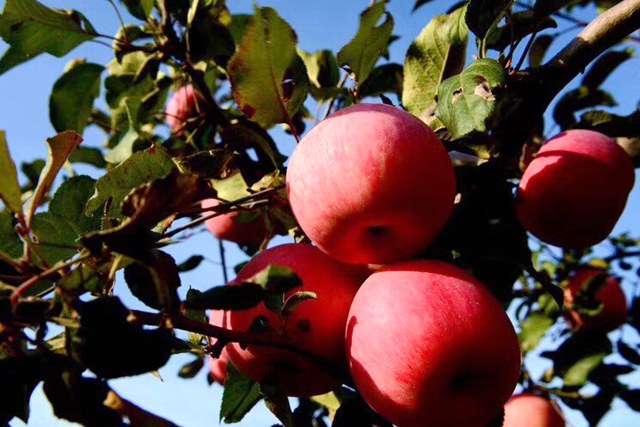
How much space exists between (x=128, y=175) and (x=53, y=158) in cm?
12

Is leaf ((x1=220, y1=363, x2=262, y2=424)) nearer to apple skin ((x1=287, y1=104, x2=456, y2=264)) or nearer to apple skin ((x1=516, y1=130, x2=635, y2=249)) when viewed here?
apple skin ((x1=287, y1=104, x2=456, y2=264))

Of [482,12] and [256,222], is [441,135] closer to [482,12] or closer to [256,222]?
[482,12]

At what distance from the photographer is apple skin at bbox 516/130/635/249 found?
1.13 m

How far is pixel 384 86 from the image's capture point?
5.58 ft

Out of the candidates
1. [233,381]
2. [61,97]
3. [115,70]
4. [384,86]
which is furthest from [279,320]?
[115,70]

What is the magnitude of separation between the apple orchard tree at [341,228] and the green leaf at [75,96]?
192mm

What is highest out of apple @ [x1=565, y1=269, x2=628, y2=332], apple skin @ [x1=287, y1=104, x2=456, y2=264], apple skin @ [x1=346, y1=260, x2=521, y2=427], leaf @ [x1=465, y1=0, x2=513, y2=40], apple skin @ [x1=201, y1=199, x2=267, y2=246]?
leaf @ [x1=465, y1=0, x2=513, y2=40]

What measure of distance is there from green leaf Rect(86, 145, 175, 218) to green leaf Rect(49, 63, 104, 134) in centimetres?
83

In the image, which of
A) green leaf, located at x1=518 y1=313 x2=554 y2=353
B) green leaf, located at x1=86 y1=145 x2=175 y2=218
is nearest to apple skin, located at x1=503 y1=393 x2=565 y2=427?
green leaf, located at x1=518 y1=313 x2=554 y2=353

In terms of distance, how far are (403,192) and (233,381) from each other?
22.4 inches

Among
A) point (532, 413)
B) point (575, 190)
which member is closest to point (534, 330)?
point (532, 413)

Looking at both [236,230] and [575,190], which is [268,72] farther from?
[236,230]

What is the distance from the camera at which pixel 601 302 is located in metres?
2.42

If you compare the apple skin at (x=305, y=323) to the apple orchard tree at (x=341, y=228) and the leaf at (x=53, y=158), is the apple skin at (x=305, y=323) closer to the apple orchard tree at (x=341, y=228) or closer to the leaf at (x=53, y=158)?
the apple orchard tree at (x=341, y=228)
